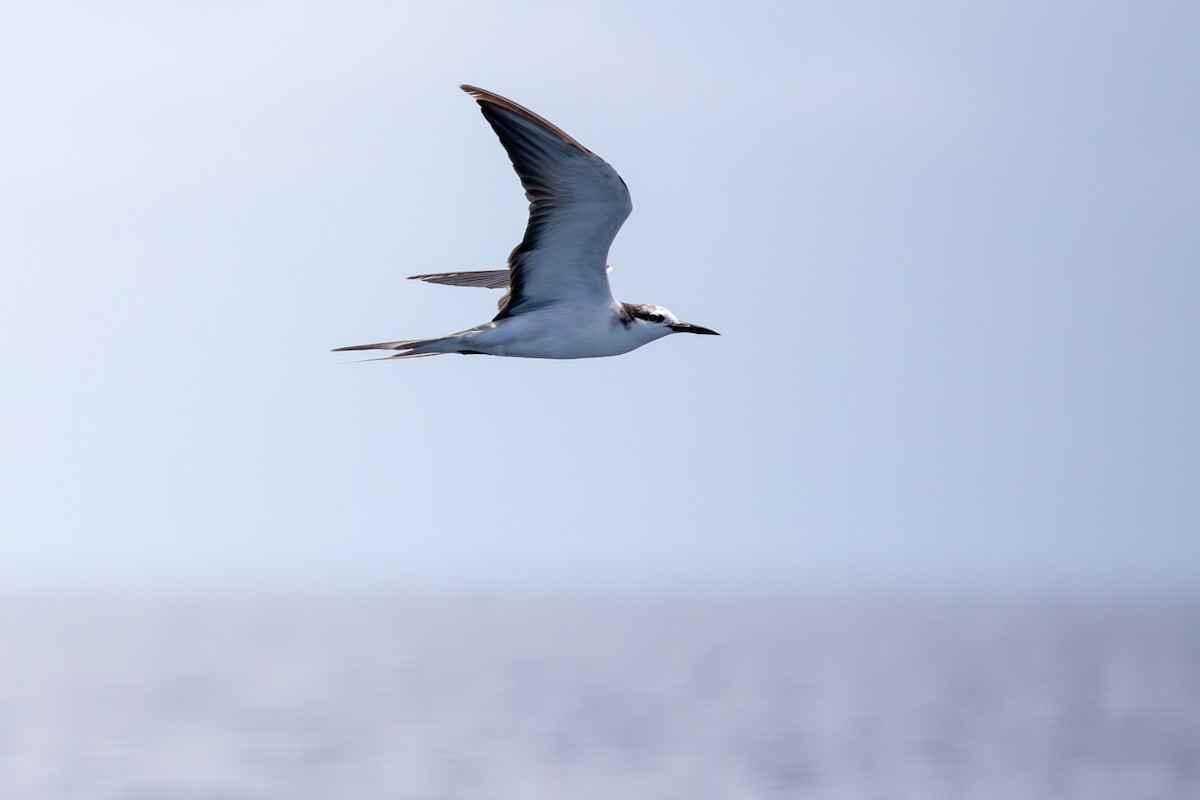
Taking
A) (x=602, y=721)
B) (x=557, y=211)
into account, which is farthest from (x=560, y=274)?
(x=602, y=721)

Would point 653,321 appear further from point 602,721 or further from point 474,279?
point 602,721

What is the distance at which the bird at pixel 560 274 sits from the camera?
20.6 meters

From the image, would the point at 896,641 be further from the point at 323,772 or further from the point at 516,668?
the point at 323,772

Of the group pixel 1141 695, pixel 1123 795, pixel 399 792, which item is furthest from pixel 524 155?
pixel 1141 695

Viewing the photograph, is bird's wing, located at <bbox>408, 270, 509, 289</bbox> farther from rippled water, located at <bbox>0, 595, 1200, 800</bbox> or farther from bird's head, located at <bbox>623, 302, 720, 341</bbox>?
rippled water, located at <bbox>0, 595, 1200, 800</bbox>

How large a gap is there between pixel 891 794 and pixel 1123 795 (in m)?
5.40

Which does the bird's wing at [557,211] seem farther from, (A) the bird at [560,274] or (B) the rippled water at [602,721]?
(B) the rippled water at [602,721]

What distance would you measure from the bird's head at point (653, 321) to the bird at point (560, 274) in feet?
0.04

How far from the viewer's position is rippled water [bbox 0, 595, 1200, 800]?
151 ft

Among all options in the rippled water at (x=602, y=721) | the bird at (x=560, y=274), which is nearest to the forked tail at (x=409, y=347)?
the bird at (x=560, y=274)

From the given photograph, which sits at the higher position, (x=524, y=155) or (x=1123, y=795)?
(x=524, y=155)

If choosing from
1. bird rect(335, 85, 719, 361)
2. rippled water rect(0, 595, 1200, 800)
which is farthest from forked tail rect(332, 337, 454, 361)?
rippled water rect(0, 595, 1200, 800)

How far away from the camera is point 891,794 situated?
44.8m

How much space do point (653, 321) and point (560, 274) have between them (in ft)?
4.40
